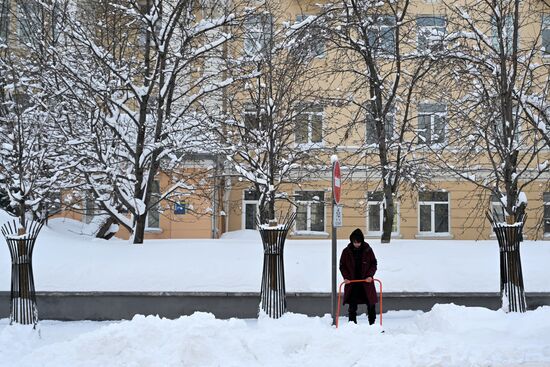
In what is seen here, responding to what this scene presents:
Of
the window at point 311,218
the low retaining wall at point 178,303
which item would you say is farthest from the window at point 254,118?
the window at point 311,218

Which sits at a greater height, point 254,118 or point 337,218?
point 254,118

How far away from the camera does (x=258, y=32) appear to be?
55.7 feet

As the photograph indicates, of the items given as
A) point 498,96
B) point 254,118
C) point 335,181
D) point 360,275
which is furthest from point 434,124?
point 335,181

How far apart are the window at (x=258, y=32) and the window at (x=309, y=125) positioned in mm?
1925

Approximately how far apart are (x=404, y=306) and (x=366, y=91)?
9040 millimetres

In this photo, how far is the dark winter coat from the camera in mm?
10500

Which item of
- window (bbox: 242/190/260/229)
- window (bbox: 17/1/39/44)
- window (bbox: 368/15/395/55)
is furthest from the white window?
window (bbox: 368/15/395/55)

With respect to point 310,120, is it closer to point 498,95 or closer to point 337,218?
point 498,95

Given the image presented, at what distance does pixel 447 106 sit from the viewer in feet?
56.8

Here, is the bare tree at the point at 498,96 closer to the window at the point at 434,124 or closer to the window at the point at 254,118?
the window at the point at 434,124

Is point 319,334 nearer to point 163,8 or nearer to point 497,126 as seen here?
point 497,126

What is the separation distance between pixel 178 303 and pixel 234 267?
131cm

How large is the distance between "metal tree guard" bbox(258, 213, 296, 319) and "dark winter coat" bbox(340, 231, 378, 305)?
98 cm

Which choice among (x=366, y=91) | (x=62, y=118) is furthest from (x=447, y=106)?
(x=62, y=118)
